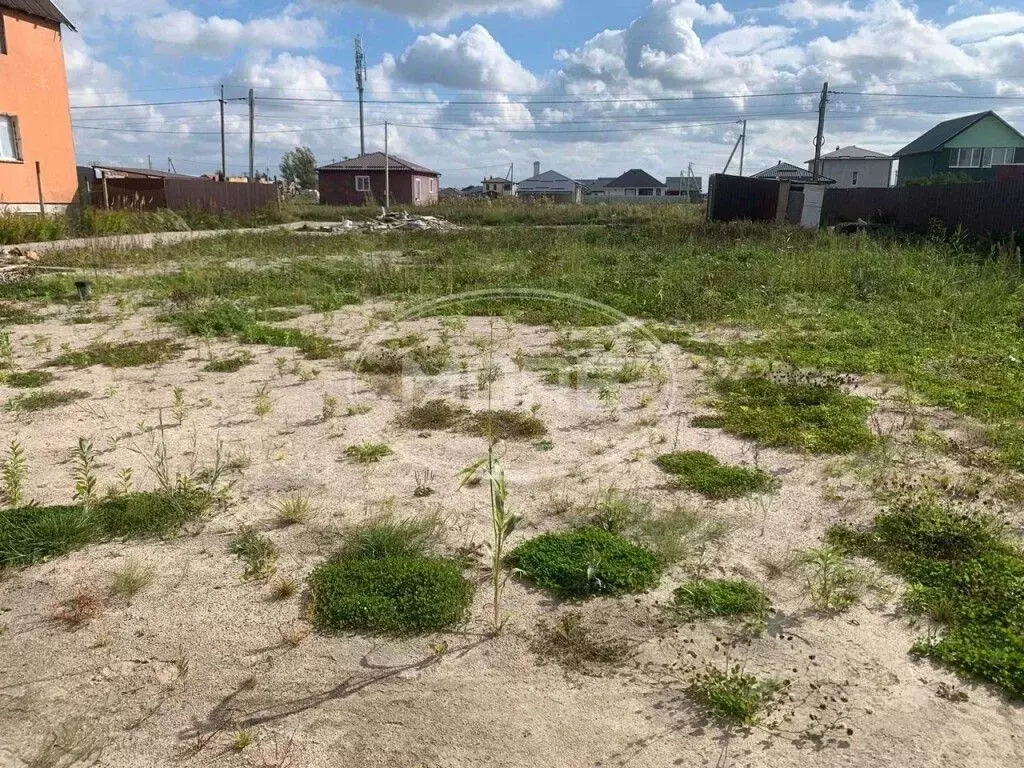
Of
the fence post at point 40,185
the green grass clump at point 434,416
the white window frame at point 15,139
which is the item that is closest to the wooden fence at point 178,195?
the fence post at point 40,185

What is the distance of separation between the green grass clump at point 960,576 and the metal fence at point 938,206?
1204 centimetres

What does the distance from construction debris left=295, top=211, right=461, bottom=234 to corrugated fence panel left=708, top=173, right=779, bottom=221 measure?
8.19 meters

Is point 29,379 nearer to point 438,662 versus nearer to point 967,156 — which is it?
point 438,662

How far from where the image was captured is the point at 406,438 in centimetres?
443

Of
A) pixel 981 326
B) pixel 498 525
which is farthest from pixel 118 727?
pixel 981 326

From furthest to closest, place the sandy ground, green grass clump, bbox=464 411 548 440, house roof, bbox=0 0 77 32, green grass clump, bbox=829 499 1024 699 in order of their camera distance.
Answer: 1. house roof, bbox=0 0 77 32
2. green grass clump, bbox=464 411 548 440
3. green grass clump, bbox=829 499 1024 699
4. the sandy ground

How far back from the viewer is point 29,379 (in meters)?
5.46

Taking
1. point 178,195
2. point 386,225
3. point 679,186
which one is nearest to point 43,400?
point 386,225

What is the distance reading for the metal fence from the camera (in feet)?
44.0

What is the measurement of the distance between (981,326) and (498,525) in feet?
22.9

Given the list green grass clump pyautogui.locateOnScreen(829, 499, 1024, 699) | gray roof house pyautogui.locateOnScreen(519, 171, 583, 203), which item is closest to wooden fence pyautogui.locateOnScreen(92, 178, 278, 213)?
green grass clump pyautogui.locateOnScreen(829, 499, 1024, 699)

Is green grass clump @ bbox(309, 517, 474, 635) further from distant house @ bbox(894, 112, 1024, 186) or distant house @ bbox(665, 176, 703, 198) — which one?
distant house @ bbox(665, 176, 703, 198)

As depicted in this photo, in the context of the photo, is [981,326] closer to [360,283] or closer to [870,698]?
[870,698]

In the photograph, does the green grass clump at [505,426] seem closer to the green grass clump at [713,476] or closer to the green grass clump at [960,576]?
the green grass clump at [713,476]
